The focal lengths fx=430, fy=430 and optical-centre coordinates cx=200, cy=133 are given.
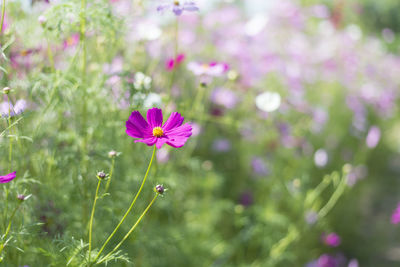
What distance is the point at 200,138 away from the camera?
2.24 metres

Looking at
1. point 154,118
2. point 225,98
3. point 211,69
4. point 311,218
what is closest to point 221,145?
point 225,98

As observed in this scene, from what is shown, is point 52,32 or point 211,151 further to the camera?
point 211,151

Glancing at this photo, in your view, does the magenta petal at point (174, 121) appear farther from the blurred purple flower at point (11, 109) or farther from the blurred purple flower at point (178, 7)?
the blurred purple flower at point (178, 7)

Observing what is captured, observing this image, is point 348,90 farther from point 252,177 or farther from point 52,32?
point 52,32

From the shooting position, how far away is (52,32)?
111cm

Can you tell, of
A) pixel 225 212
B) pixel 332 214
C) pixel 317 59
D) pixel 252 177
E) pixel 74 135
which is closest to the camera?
pixel 74 135

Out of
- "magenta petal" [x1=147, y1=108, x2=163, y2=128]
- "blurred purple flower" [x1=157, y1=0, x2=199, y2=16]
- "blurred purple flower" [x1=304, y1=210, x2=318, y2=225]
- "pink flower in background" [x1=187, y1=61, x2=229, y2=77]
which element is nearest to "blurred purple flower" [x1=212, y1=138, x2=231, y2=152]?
"blurred purple flower" [x1=304, y1=210, x2=318, y2=225]

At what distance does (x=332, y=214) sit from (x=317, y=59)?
131 cm

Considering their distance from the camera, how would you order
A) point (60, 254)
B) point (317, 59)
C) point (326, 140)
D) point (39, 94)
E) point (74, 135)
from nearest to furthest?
1. point (60, 254)
2. point (39, 94)
3. point (74, 135)
4. point (326, 140)
5. point (317, 59)

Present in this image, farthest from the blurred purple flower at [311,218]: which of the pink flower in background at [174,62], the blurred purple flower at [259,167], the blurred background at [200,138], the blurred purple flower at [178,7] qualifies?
the blurred purple flower at [178,7]

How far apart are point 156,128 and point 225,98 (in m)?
1.32

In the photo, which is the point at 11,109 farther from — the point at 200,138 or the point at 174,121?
the point at 200,138

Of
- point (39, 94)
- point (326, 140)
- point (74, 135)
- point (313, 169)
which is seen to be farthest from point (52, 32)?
point (326, 140)

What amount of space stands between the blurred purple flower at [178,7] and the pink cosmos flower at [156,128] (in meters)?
0.39
